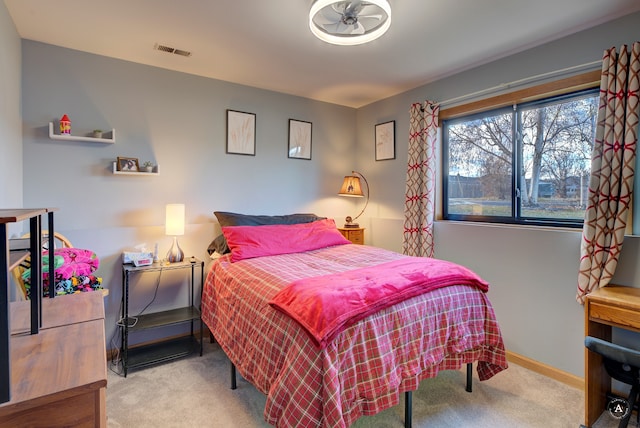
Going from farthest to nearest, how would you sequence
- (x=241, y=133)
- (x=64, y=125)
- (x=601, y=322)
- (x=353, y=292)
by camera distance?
1. (x=241, y=133)
2. (x=64, y=125)
3. (x=601, y=322)
4. (x=353, y=292)

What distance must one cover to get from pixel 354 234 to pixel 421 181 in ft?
3.32

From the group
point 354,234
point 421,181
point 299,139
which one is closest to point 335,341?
point 421,181

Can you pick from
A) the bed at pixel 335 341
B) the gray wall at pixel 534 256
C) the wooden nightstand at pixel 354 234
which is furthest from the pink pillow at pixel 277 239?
the gray wall at pixel 534 256

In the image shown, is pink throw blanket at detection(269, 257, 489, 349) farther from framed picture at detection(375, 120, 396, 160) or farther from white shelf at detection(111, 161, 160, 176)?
framed picture at detection(375, 120, 396, 160)

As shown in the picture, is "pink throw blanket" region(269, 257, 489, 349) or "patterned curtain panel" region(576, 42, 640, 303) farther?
"patterned curtain panel" region(576, 42, 640, 303)

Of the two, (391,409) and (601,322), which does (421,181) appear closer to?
(601,322)

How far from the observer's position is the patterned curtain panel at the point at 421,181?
3.16 meters

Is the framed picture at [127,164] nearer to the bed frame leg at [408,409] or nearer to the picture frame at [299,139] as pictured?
the picture frame at [299,139]

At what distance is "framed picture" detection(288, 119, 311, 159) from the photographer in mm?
3695

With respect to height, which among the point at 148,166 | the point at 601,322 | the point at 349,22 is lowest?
the point at 601,322

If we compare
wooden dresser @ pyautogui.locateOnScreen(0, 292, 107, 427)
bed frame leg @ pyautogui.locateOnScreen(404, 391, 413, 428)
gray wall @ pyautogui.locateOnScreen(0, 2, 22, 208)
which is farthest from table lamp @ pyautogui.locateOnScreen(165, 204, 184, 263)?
bed frame leg @ pyautogui.locateOnScreen(404, 391, 413, 428)

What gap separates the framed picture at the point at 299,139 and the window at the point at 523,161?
148 centimetres

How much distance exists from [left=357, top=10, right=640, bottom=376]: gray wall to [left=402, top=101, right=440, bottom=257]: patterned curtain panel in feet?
0.50

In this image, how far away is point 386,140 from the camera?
3777mm
